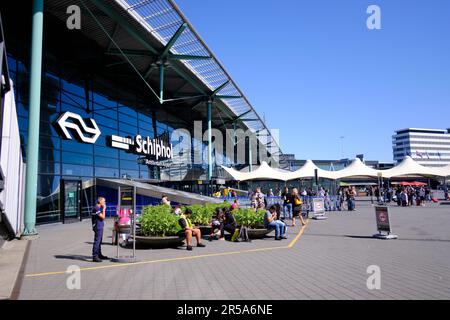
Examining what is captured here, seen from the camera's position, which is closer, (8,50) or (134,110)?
(8,50)

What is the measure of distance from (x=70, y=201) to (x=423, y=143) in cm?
18895

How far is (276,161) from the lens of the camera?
85.9m

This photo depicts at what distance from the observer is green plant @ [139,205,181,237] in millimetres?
11336

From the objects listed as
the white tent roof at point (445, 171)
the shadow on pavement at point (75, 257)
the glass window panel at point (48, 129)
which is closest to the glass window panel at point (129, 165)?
the glass window panel at point (48, 129)

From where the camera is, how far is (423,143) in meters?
179

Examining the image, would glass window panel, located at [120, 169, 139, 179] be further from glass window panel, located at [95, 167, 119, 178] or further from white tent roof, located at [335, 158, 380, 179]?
white tent roof, located at [335, 158, 380, 179]

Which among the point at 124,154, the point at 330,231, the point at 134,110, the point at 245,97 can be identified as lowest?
the point at 330,231

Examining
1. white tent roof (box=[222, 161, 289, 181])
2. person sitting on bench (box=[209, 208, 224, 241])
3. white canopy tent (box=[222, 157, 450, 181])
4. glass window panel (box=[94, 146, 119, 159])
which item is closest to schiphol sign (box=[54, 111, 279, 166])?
glass window panel (box=[94, 146, 119, 159])

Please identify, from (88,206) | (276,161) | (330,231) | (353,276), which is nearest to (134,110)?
(88,206)

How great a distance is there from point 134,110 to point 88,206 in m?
10.9

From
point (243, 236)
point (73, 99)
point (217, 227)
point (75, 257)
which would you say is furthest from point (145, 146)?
point (75, 257)

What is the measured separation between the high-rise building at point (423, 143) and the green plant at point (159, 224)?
183143mm

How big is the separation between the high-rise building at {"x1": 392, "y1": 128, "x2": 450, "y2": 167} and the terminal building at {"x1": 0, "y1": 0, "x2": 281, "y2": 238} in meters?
164
